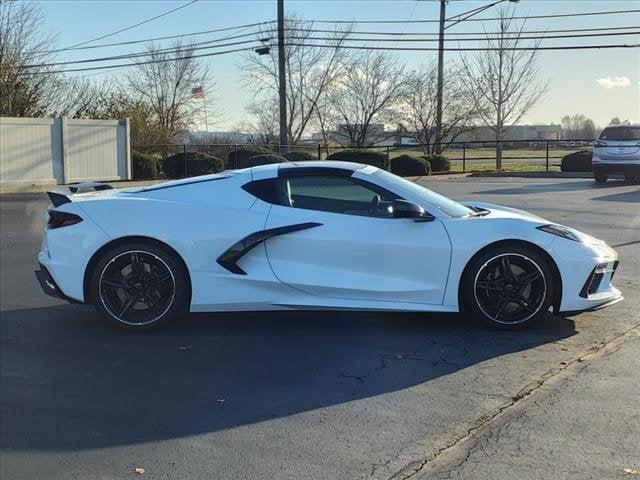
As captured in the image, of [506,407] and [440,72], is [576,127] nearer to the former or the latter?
[440,72]

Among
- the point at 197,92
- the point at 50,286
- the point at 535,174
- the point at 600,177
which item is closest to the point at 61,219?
the point at 50,286

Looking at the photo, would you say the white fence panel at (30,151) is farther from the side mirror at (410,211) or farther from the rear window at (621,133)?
the side mirror at (410,211)

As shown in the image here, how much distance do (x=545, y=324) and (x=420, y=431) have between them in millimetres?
2409

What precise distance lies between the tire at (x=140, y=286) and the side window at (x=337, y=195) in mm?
1095

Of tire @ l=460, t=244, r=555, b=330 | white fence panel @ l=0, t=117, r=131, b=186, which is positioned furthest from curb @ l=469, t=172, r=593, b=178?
tire @ l=460, t=244, r=555, b=330

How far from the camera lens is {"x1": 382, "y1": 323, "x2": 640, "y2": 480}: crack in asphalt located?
3.21 m

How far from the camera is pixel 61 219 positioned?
5559 mm

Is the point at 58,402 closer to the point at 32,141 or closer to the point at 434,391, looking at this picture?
the point at 434,391

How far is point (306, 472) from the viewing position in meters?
3.22

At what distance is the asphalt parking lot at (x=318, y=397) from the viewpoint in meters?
3.32

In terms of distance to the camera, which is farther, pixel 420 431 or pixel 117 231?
pixel 117 231

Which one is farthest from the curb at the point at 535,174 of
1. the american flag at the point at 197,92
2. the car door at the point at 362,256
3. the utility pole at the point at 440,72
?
the car door at the point at 362,256

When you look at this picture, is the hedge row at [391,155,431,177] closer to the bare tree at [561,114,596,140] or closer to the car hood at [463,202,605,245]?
the car hood at [463,202,605,245]

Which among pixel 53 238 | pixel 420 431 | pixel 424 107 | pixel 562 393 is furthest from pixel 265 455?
pixel 424 107
